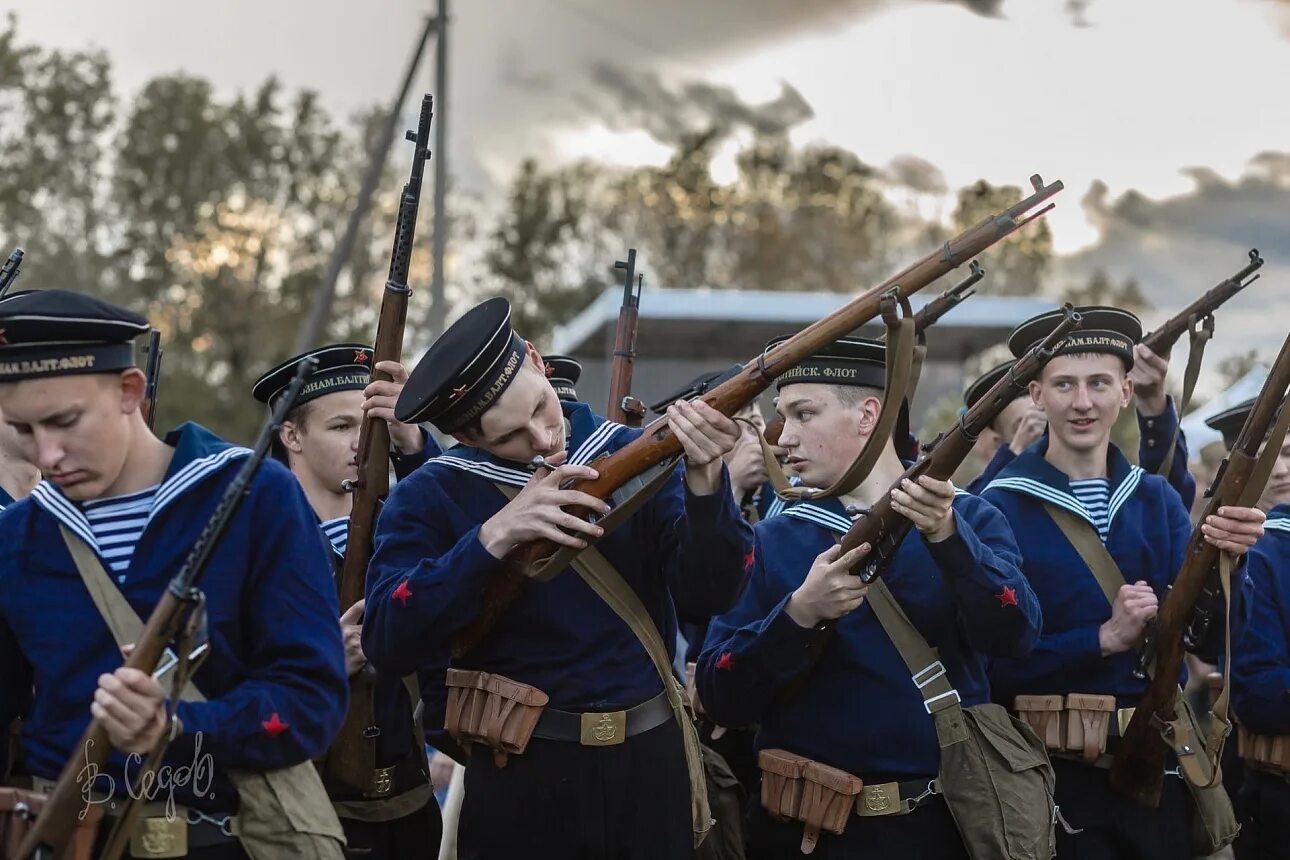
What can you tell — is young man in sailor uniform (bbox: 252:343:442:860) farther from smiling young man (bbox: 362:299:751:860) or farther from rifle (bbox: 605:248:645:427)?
rifle (bbox: 605:248:645:427)

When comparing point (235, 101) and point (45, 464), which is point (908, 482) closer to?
point (45, 464)

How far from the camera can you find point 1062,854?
583 cm

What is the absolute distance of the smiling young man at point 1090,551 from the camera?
228 inches

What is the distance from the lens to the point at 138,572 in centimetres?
387

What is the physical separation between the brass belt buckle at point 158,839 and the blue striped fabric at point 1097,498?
12.5ft

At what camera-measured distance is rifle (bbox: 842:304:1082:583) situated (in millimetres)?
4691

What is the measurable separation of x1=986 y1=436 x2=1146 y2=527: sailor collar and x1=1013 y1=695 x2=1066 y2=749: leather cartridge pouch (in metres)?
0.75

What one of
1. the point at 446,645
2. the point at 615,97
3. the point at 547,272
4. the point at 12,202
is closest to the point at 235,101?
the point at 12,202

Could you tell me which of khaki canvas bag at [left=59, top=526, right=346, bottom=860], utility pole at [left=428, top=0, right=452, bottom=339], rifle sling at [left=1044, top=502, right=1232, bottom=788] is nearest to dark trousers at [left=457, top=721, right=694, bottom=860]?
khaki canvas bag at [left=59, top=526, right=346, bottom=860]

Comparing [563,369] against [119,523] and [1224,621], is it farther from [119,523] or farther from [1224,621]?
[119,523]

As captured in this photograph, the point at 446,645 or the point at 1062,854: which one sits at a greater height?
the point at 446,645

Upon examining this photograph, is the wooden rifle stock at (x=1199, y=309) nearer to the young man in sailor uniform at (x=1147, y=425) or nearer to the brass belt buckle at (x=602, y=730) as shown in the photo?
the young man in sailor uniform at (x=1147, y=425)

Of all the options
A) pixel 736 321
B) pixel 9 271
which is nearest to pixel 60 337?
pixel 9 271

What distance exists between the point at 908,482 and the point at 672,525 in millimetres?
787
